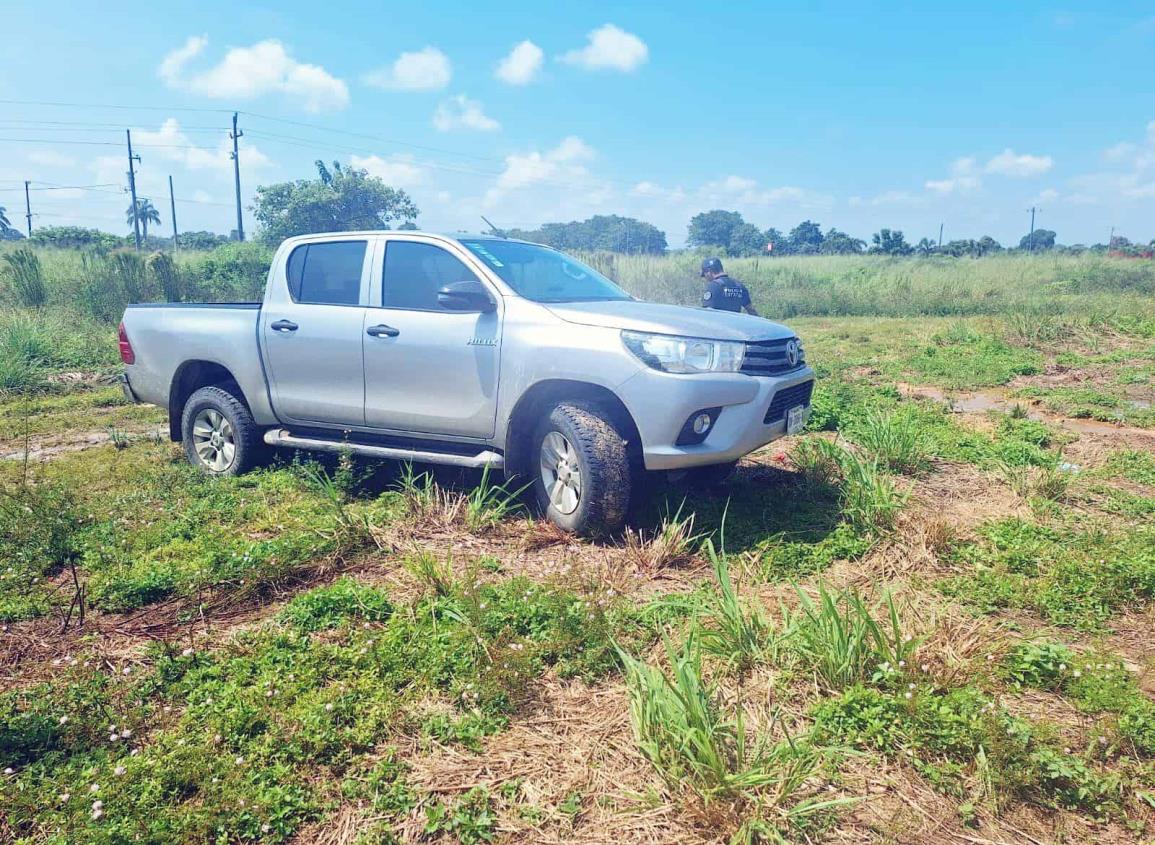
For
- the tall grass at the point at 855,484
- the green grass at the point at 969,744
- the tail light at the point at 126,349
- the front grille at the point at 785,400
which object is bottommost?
the green grass at the point at 969,744

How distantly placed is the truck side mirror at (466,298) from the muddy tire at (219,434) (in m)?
2.09

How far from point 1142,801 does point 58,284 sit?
664 inches

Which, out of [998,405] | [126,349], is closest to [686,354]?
[126,349]

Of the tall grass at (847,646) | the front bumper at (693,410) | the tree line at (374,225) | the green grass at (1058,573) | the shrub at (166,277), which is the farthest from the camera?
the tree line at (374,225)

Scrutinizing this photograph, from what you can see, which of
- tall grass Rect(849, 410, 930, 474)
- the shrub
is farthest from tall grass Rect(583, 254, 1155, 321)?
tall grass Rect(849, 410, 930, 474)

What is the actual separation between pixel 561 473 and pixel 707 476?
1.06 metres

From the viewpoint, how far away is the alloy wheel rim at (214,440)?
19.0 feet

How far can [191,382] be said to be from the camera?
606cm

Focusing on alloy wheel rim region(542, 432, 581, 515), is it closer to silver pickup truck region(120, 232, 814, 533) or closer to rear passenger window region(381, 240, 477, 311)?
silver pickup truck region(120, 232, 814, 533)

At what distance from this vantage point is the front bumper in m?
3.96

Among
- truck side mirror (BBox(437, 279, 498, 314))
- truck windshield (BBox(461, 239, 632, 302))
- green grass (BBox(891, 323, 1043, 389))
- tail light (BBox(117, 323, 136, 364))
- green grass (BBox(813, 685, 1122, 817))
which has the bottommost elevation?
green grass (BBox(813, 685, 1122, 817))

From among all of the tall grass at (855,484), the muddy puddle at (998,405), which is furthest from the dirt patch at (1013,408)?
the tall grass at (855,484)

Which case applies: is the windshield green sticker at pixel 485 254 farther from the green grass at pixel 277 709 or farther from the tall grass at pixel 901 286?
the tall grass at pixel 901 286

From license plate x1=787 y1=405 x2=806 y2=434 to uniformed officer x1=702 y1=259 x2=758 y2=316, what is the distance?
13.3ft
